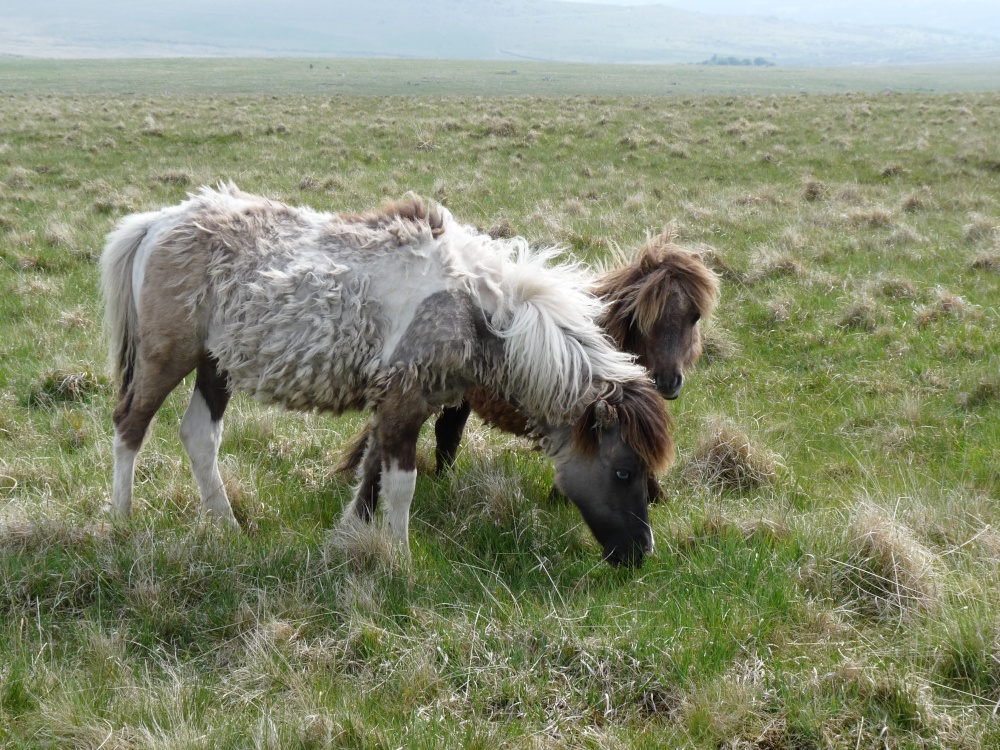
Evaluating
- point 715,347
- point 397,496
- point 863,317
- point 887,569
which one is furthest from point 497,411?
point 863,317

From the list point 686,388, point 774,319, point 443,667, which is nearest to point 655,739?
point 443,667

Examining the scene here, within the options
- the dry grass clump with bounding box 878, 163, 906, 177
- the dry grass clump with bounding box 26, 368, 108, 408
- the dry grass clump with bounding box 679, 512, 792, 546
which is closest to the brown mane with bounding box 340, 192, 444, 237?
the dry grass clump with bounding box 679, 512, 792, 546

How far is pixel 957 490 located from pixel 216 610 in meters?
4.09

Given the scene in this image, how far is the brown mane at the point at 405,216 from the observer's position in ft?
15.1

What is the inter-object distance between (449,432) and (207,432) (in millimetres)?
1529

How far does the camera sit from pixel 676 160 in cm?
1859

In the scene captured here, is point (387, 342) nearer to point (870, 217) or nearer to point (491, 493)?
point (491, 493)

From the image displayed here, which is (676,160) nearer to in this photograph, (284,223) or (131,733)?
(284,223)

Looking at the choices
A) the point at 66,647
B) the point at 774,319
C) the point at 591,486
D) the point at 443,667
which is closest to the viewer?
the point at 443,667

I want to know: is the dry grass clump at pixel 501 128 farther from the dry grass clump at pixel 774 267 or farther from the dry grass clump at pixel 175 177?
the dry grass clump at pixel 774 267

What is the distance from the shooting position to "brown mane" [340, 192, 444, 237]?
15.1ft

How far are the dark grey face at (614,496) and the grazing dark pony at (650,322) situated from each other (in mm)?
671

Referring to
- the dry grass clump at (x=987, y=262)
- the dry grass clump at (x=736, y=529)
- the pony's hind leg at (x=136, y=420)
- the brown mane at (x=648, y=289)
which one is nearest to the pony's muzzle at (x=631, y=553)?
the dry grass clump at (x=736, y=529)

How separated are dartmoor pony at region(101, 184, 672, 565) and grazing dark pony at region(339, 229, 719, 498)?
0.53m
